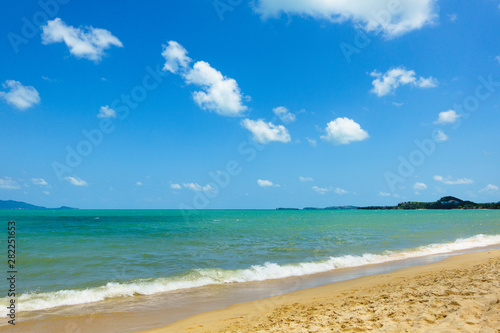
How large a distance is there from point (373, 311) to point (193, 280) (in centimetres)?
757

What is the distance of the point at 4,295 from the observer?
993cm

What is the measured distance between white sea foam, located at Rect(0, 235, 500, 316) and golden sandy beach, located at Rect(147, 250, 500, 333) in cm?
337

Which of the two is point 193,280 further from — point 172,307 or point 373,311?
point 373,311

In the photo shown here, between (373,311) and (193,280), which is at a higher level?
(373,311)

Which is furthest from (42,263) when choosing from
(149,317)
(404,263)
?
(404,263)

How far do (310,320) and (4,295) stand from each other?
10.3m

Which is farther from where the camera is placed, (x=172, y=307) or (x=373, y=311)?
(x=172, y=307)

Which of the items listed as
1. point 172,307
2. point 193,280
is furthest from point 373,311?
point 193,280

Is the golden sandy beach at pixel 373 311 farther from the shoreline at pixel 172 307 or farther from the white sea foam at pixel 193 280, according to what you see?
the white sea foam at pixel 193 280

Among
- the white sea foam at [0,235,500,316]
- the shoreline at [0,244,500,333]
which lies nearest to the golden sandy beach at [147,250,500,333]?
the shoreline at [0,244,500,333]

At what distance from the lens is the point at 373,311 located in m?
6.80

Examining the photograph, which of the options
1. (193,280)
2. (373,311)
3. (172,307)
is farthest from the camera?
(193,280)

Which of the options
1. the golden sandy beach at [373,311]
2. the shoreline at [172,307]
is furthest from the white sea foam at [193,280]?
the golden sandy beach at [373,311]

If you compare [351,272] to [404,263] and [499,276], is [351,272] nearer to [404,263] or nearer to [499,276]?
[404,263]
